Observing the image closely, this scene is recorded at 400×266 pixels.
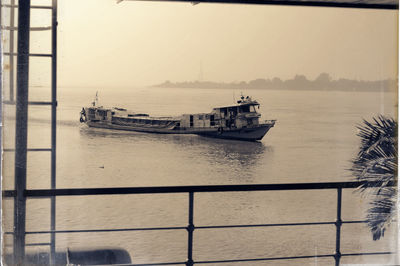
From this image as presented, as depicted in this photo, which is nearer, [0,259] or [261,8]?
[0,259]

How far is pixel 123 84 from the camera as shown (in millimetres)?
2152

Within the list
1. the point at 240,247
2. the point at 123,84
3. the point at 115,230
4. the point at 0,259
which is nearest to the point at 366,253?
the point at 240,247

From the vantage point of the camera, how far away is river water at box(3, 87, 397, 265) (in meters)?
2.11

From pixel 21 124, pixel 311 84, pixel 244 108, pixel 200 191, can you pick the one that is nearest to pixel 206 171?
pixel 200 191

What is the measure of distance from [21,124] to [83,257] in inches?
21.6

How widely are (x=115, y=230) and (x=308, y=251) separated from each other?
0.78m

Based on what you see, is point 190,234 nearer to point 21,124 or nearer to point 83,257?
point 83,257

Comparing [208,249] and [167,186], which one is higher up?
[167,186]

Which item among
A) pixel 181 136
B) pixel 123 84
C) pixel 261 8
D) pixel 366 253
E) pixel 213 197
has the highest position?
pixel 261 8

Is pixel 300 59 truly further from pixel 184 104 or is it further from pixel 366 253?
pixel 366 253

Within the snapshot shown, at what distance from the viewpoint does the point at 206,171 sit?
87.6 inches

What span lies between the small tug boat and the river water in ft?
0.09

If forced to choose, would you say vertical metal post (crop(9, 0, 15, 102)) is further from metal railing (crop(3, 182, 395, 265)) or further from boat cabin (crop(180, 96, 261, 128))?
boat cabin (crop(180, 96, 261, 128))

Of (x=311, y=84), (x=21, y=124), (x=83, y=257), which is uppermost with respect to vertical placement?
(x=311, y=84)
